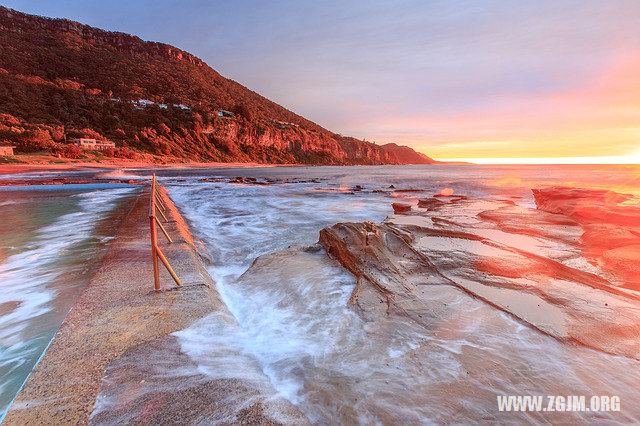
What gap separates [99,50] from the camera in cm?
10312

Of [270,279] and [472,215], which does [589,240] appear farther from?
[270,279]

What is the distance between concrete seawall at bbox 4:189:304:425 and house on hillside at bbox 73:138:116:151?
61237 millimetres

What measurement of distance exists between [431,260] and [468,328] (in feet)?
7.52

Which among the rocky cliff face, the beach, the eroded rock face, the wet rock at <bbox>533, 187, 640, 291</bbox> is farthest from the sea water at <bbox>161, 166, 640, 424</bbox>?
the rocky cliff face

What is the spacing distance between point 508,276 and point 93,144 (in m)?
68.0

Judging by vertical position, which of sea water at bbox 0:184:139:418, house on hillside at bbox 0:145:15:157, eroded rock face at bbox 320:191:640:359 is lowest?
sea water at bbox 0:184:139:418

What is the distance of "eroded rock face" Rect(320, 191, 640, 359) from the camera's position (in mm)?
3672

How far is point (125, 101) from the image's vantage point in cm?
7631

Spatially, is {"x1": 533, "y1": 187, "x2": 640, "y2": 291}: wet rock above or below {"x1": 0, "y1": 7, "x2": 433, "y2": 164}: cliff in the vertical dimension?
below

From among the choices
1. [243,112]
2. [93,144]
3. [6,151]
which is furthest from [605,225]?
[243,112]

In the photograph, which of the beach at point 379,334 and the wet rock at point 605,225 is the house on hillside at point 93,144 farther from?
the wet rock at point 605,225

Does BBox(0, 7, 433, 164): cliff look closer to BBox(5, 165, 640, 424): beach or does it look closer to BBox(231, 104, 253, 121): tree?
BBox(231, 104, 253, 121): tree

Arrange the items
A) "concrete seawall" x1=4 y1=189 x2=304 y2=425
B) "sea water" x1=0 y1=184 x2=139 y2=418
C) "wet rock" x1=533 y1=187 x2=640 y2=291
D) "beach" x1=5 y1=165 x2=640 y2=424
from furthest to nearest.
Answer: "wet rock" x1=533 y1=187 x2=640 y2=291, "sea water" x1=0 y1=184 x2=139 y2=418, "beach" x1=5 y1=165 x2=640 y2=424, "concrete seawall" x1=4 y1=189 x2=304 y2=425

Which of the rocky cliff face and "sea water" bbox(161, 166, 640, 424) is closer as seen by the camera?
"sea water" bbox(161, 166, 640, 424)
